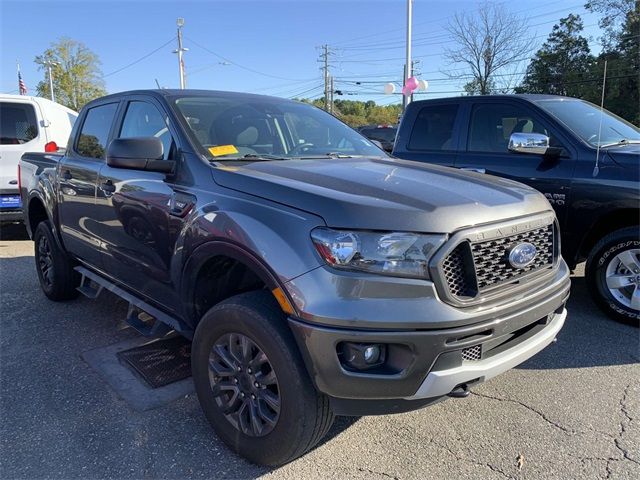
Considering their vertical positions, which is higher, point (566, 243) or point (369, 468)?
point (566, 243)

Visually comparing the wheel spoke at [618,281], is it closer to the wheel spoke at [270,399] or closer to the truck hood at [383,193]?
the truck hood at [383,193]

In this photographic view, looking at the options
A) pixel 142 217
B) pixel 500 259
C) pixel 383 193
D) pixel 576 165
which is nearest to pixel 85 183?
pixel 142 217

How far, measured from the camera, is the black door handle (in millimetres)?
3559

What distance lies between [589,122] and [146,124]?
13.4 ft

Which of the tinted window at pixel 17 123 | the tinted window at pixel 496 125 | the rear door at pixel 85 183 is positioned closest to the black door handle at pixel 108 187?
the rear door at pixel 85 183

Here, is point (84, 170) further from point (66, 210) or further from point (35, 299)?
point (35, 299)

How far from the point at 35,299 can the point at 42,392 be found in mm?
2215

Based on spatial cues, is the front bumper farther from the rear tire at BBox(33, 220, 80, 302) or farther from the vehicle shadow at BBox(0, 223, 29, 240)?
the vehicle shadow at BBox(0, 223, 29, 240)

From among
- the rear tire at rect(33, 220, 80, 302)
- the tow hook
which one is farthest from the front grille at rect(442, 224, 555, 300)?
the rear tire at rect(33, 220, 80, 302)

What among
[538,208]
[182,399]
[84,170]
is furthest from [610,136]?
[84,170]

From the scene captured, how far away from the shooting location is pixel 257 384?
2391mm

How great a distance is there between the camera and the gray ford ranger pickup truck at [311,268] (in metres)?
2.07

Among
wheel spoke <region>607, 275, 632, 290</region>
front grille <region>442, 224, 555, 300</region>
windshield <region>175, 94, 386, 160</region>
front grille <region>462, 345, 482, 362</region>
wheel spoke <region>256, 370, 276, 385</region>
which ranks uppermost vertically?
windshield <region>175, 94, 386, 160</region>

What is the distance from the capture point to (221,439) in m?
2.64
